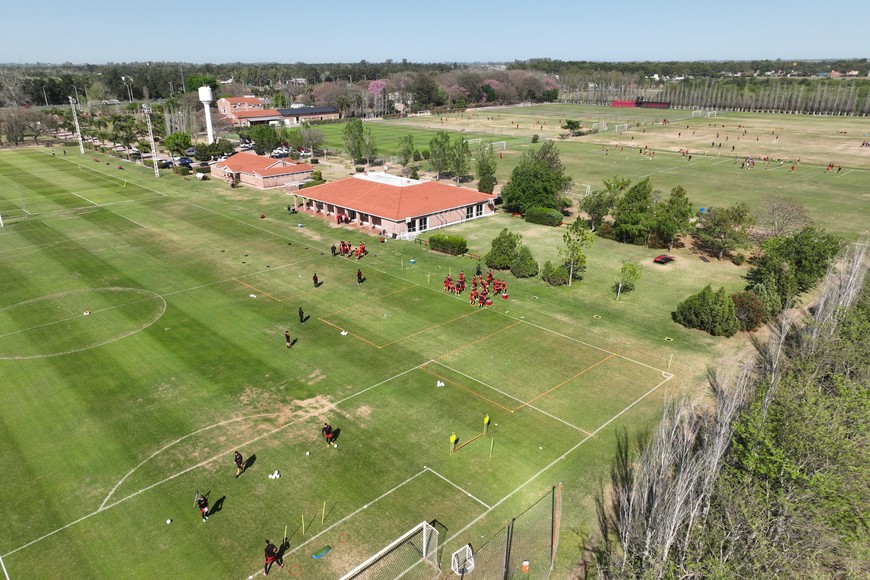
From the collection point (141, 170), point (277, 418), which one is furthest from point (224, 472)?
point (141, 170)

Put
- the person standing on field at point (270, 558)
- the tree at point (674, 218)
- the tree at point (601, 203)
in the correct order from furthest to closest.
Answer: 1. the tree at point (601, 203)
2. the tree at point (674, 218)
3. the person standing on field at point (270, 558)

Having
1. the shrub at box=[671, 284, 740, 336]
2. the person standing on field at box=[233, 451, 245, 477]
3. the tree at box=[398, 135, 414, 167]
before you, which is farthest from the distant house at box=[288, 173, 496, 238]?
the person standing on field at box=[233, 451, 245, 477]

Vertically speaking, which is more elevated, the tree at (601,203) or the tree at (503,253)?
the tree at (601,203)

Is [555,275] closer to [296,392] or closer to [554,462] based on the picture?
[554,462]

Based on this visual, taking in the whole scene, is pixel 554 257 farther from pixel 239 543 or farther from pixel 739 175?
pixel 739 175

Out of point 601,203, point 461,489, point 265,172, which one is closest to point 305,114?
point 265,172

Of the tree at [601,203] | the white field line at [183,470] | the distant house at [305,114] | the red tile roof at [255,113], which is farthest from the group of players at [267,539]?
the red tile roof at [255,113]

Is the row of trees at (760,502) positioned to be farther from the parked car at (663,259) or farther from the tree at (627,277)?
the parked car at (663,259)
